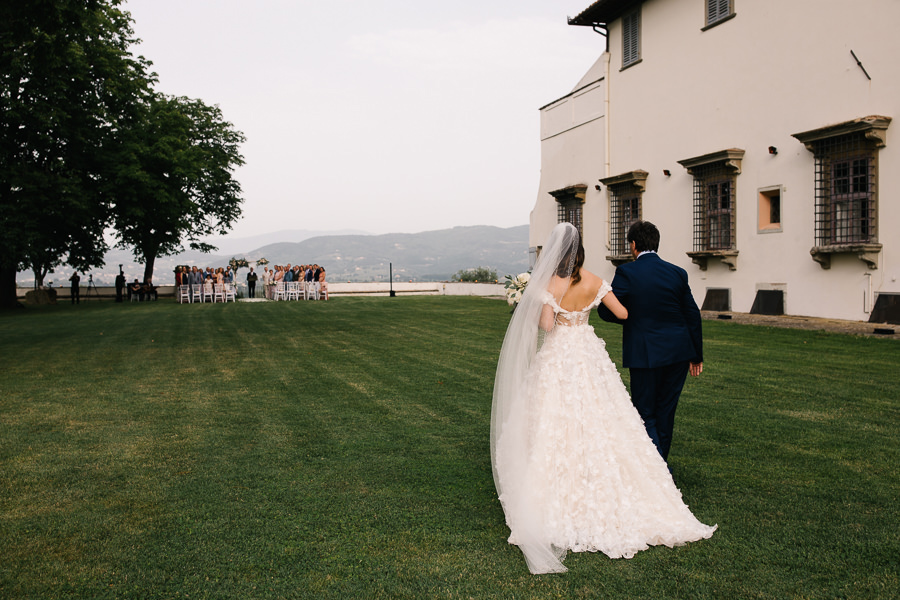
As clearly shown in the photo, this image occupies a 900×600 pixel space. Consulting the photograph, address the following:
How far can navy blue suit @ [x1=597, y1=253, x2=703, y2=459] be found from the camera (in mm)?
4945

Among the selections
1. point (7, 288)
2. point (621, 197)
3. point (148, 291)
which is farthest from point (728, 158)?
point (148, 291)

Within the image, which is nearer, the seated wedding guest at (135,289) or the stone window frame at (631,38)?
the stone window frame at (631,38)

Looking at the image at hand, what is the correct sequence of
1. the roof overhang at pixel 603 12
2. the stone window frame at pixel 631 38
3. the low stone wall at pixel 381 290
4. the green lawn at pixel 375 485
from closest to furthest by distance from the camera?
the green lawn at pixel 375 485 → the stone window frame at pixel 631 38 → the roof overhang at pixel 603 12 → the low stone wall at pixel 381 290

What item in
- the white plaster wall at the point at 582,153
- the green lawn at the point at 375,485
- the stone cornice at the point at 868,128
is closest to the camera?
the green lawn at the point at 375,485

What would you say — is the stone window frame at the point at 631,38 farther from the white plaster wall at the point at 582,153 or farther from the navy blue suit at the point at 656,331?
the navy blue suit at the point at 656,331

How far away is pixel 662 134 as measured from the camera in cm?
2278

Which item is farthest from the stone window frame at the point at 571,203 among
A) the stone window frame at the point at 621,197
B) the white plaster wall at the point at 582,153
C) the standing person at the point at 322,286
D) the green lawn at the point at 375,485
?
the green lawn at the point at 375,485

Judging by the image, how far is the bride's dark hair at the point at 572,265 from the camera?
4879 millimetres

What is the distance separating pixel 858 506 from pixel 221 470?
4.85m

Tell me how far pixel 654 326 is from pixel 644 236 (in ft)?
2.16

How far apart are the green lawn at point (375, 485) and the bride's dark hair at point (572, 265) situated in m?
1.74

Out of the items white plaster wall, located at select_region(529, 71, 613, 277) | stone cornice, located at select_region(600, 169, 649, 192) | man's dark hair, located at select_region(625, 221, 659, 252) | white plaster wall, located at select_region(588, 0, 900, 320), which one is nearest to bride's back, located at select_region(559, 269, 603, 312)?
man's dark hair, located at select_region(625, 221, 659, 252)

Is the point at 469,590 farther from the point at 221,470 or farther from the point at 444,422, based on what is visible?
the point at 444,422

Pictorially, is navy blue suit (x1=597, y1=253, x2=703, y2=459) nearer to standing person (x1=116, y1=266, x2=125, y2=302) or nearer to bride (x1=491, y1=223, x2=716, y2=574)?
bride (x1=491, y1=223, x2=716, y2=574)
